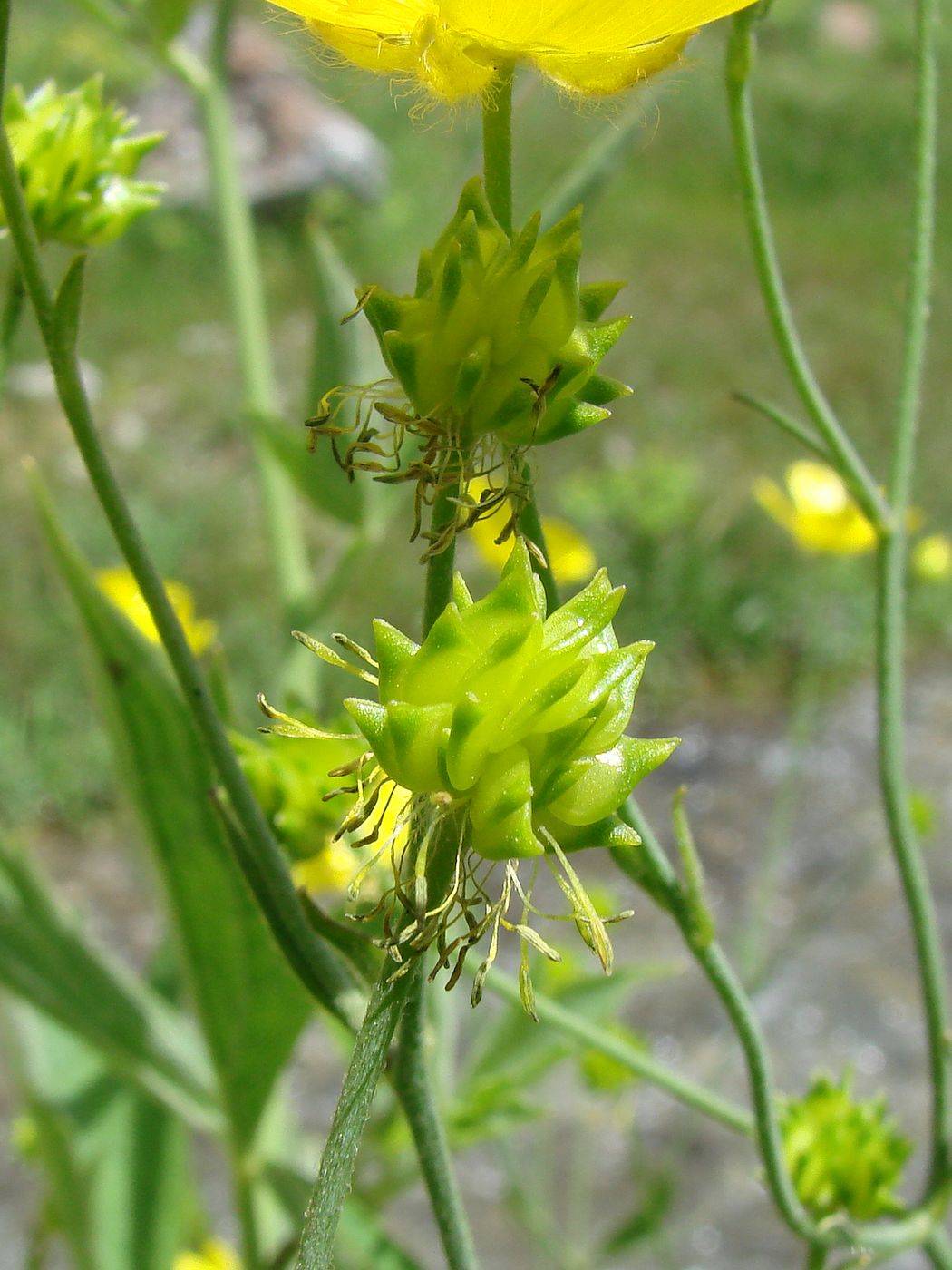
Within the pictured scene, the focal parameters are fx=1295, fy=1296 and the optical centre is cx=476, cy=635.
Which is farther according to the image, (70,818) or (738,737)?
(738,737)

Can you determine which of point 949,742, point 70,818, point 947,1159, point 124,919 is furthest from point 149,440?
point 947,1159

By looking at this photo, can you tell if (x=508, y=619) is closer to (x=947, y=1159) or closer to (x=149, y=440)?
(x=947, y=1159)

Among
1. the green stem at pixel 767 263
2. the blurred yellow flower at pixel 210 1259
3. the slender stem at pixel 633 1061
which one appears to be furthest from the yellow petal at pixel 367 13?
the blurred yellow flower at pixel 210 1259

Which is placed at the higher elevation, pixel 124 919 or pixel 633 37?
pixel 633 37

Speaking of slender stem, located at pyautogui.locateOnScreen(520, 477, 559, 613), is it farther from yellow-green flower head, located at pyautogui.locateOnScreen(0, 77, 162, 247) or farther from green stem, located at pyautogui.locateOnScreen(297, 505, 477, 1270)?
yellow-green flower head, located at pyautogui.locateOnScreen(0, 77, 162, 247)

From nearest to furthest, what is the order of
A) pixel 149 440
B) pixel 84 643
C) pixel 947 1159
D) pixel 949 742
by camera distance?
1. pixel 947 1159
2. pixel 84 643
3. pixel 949 742
4. pixel 149 440

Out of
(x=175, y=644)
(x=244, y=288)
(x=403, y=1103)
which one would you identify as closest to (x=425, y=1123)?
(x=403, y=1103)
